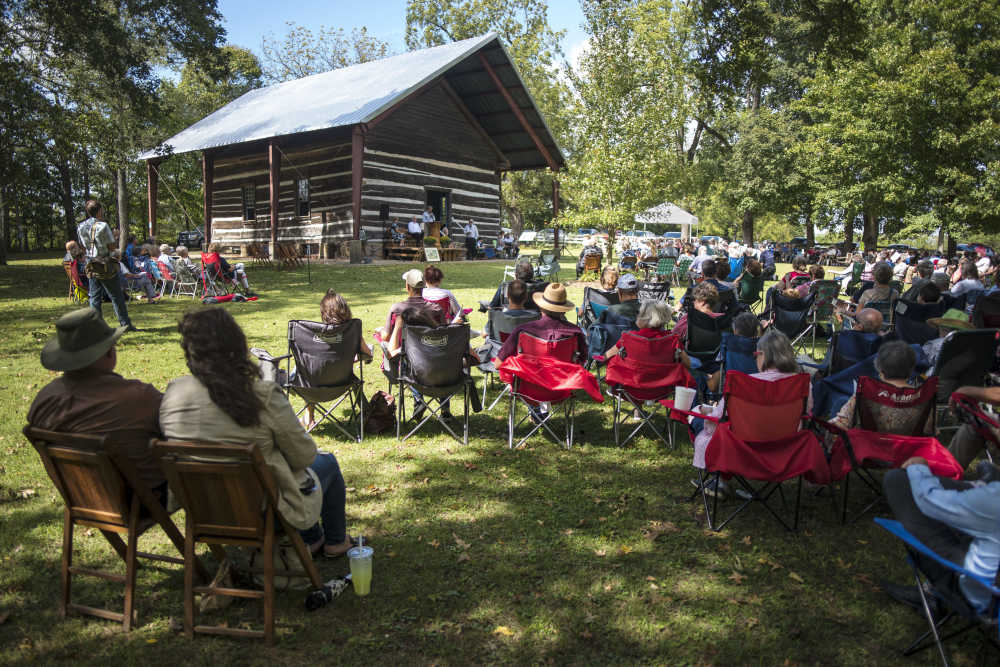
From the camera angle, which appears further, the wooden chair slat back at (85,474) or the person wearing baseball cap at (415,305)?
the person wearing baseball cap at (415,305)

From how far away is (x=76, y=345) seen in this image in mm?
2930

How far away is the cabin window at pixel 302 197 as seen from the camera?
22.0 meters

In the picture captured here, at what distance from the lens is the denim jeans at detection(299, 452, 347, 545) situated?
337 cm

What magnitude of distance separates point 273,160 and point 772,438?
60.2 feet

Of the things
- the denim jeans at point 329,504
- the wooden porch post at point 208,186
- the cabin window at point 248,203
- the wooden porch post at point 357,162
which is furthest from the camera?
the cabin window at point 248,203

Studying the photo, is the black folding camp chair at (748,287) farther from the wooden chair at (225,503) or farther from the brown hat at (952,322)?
the wooden chair at (225,503)

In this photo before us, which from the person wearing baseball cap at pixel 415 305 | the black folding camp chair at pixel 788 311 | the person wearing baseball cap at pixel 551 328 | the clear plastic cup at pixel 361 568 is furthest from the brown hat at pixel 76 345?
the black folding camp chair at pixel 788 311

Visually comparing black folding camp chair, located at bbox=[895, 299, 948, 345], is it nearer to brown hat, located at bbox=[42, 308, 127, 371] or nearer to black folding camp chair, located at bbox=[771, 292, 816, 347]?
black folding camp chair, located at bbox=[771, 292, 816, 347]

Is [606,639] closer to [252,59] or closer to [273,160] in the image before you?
[273,160]

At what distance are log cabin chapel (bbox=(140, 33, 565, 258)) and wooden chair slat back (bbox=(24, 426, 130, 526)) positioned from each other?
51.1ft

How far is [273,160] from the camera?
62.5 ft

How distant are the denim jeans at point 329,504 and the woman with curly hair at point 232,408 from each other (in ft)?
1.09

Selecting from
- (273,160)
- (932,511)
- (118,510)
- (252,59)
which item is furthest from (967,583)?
(252,59)

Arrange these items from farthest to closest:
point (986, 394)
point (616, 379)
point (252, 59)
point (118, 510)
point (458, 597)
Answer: point (252, 59) → point (616, 379) → point (986, 394) → point (458, 597) → point (118, 510)
